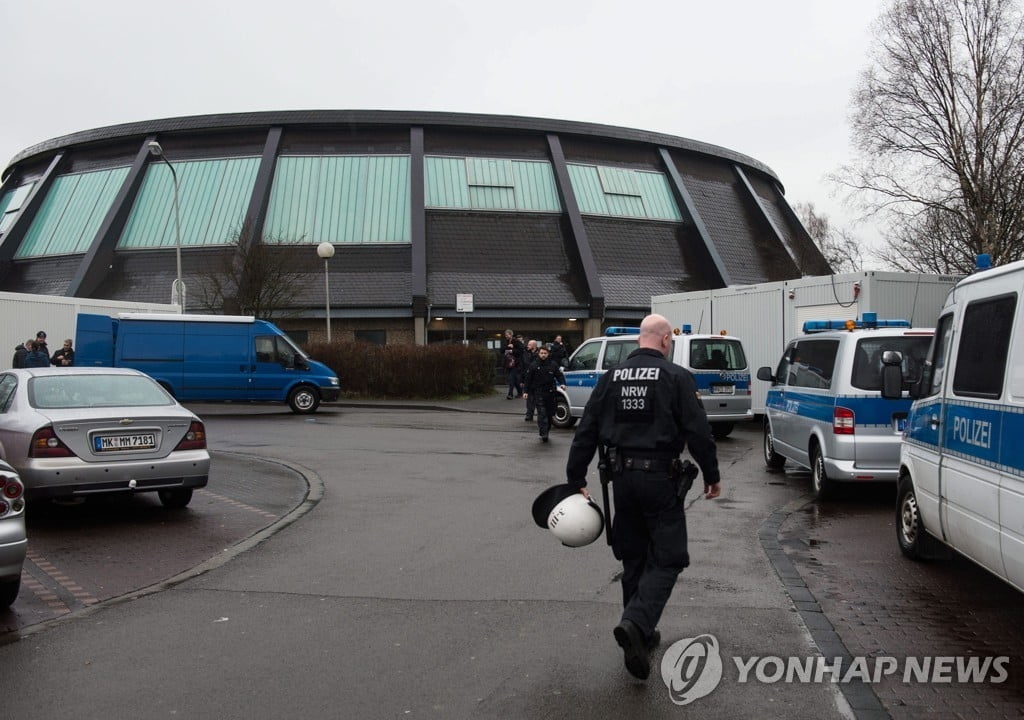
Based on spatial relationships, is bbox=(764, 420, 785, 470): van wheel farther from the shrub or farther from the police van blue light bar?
the shrub

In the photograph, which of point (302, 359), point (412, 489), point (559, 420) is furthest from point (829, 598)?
point (302, 359)

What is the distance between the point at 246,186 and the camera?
128 feet

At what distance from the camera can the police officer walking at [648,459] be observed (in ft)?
15.2

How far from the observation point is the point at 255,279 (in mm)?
29344

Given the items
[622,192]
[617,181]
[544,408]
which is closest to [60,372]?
[544,408]

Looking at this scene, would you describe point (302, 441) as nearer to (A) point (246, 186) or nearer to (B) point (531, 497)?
(B) point (531, 497)

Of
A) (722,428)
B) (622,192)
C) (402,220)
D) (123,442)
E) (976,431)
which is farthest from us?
(622,192)

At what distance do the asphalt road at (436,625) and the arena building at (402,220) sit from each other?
24.7 metres

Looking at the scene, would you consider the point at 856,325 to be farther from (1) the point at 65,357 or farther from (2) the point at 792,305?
(1) the point at 65,357

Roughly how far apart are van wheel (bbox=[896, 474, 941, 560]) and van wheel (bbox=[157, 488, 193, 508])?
6656mm

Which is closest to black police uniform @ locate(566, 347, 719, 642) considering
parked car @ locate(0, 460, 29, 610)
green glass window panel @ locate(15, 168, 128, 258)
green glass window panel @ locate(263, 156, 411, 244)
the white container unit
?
parked car @ locate(0, 460, 29, 610)

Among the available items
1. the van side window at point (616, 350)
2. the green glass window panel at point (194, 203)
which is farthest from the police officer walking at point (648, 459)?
the green glass window panel at point (194, 203)

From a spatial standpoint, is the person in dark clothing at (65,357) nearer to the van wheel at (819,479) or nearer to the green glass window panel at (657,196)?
the van wheel at (819,479)

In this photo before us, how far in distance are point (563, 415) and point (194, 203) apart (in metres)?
25.7
